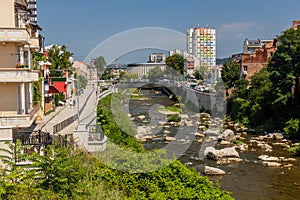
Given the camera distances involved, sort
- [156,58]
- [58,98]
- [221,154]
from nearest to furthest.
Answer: [221,154] → [58,98] → [156,58]

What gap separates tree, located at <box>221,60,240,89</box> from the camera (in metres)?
47.3

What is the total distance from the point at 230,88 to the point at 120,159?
38.0 metres

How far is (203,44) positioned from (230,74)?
8249cm

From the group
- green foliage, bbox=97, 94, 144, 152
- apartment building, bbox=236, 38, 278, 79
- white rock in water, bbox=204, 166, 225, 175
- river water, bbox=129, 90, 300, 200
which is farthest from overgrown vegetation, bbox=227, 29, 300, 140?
green foliage, bbox=97, 94, 144, 152

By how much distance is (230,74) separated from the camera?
4738 cm

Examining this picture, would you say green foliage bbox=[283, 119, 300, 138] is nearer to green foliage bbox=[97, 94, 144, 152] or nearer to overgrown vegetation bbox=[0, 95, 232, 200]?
green foliage bbox=[97, 94, 144, 152]

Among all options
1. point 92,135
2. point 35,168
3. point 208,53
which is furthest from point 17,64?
point 208,53

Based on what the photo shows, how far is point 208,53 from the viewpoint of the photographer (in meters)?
118

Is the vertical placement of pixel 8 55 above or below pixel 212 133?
above

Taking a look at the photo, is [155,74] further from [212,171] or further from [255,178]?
[255,178]

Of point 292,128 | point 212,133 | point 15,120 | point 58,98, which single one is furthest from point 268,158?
point 58,98

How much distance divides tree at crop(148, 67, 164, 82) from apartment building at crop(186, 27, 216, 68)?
32.1 meters

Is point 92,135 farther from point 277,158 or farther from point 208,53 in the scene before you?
point 208,53

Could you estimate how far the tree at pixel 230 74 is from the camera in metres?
47.3
